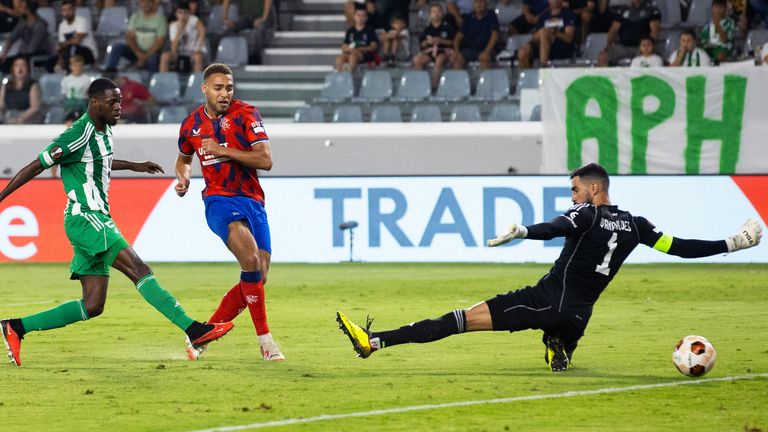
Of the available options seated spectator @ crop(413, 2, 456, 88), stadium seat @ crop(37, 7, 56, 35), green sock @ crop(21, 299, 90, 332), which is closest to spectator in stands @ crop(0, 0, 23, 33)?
stadium seat @ crop(37, 7, 56, 35)

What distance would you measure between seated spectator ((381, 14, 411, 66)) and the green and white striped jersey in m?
14.2

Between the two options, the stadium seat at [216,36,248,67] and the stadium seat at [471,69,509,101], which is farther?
the stadium seat at [216,36,248,67]

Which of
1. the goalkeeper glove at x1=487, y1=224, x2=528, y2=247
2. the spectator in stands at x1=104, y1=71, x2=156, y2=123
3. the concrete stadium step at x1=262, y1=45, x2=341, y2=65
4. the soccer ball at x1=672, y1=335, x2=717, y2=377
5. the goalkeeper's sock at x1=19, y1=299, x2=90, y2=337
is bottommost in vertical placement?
the spectator in stands at x1=104, y1=71, x2=156, y2=123

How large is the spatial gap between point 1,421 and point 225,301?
2778mm

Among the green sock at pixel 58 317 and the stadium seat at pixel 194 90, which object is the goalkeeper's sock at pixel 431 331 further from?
the stadium seat at pixel 194 90

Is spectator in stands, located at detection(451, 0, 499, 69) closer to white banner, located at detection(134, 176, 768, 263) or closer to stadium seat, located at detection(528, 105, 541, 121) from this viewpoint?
stadium seat, located at detection(528, 105, 541, 121)

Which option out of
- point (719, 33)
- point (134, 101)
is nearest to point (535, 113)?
point (719, 33)

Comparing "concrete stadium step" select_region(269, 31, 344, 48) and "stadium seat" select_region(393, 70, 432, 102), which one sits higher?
"concrete stadium step" select_region(269, 31, 344, 48)

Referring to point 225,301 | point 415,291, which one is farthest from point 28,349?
point 415,291

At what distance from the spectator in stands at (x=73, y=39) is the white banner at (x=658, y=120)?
29.7ft

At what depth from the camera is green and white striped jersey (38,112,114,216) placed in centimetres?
916

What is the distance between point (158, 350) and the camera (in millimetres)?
10203

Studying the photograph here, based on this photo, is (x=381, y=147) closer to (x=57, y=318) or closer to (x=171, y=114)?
(x=171, y=114)

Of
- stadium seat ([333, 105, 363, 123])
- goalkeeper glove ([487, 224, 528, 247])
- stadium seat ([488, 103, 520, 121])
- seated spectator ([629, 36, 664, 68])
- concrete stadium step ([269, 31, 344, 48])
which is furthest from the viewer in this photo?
concrete stadium step ([269, 31, 344, 48])
